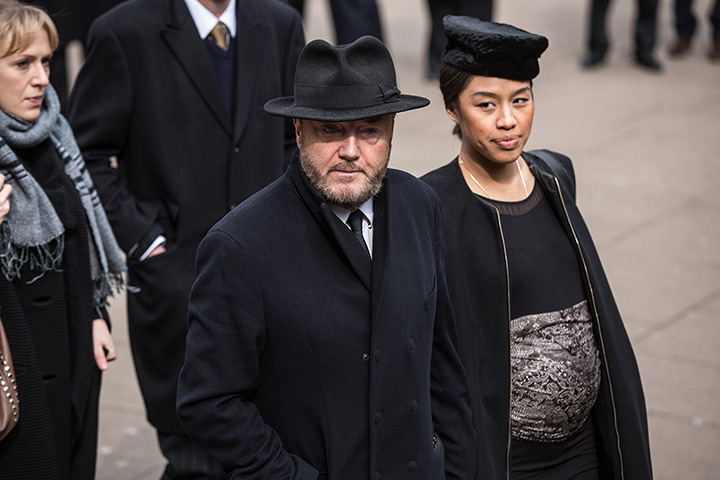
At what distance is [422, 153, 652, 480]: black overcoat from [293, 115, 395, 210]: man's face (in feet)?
2.19

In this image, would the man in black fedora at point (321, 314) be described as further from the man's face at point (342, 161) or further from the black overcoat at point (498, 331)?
the black overcoat at point (498, 331)

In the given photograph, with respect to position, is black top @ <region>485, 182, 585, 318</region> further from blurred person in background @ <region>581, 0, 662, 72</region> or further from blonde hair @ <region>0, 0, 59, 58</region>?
blurred person in background @ <region>581, 0, 662, 72</region>

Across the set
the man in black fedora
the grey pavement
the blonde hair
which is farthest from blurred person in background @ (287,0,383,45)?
the man in black fedora

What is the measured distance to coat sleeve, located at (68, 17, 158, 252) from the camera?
13.7 ft

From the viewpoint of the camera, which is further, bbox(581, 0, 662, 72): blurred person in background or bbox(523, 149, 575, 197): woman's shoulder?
bbox(581, 0, 662, 72): blurred person in background

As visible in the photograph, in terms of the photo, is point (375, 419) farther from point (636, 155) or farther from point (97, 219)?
point (636, 155)

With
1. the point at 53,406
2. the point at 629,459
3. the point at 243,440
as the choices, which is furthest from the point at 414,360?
the point at 53,406

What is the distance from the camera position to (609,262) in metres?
7.18

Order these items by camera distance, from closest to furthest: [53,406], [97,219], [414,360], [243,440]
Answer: [243,440] → [414,360] → [53,406] → [97,219]

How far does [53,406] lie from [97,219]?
71 cm

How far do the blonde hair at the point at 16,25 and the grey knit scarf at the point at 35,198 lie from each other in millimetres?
228

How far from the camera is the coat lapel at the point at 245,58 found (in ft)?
14.0

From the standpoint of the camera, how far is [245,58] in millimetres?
4293

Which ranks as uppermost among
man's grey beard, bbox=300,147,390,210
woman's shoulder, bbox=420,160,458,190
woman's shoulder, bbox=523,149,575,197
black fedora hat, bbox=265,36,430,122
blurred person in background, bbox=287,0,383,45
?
black fedora hat, bbox=265,36,430,122
